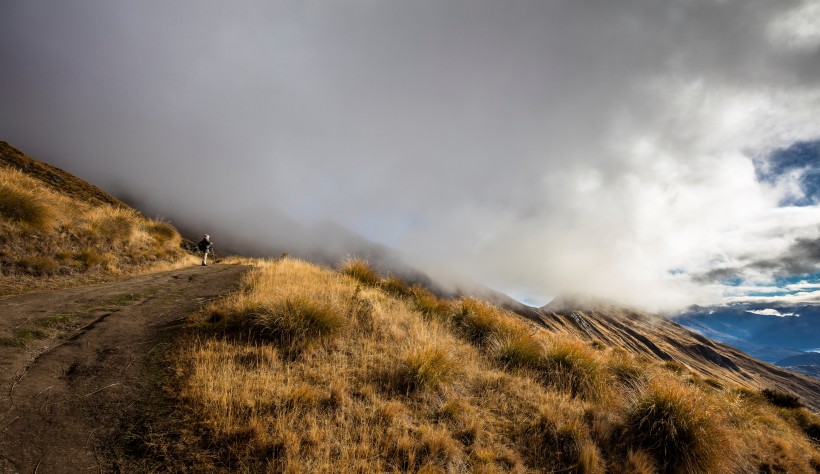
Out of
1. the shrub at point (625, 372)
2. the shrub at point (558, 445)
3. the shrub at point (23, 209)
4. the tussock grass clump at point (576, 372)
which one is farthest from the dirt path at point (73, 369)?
the shrub at point (625, 372)

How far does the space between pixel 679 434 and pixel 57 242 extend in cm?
1906

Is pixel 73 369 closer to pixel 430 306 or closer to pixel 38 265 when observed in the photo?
pixel 430 306

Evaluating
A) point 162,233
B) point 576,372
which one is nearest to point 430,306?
point 576,372

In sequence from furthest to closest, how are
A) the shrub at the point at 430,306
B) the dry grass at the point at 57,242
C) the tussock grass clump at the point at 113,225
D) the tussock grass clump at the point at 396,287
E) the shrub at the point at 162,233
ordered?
the shrub at the point at 162,233 → the tussock grass clump at the point at 113,225 → the tussock grass clump at the point at 396,287 → the shrub at the point at 430,306 → the dry grass at the point at 57,242

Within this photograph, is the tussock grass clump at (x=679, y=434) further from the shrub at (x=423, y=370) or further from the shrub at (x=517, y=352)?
the shrub at (x=423, y=370)

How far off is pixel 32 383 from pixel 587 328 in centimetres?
21584

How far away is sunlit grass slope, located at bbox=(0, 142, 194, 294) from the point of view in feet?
32.8

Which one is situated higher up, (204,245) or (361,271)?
(361,271)

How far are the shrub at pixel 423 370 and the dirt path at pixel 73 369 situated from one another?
389 centimetres

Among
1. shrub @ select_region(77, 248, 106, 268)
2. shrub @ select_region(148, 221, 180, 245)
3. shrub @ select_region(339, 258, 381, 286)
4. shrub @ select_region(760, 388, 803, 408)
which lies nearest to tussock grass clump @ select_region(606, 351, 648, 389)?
shrub @ select_region(339, 258, 381, 286)

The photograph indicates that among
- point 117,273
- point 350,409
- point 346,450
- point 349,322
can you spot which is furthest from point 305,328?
point 117,273

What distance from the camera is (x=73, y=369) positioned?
480cm

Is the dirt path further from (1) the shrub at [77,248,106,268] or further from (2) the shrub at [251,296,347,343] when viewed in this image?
(1) the shrub at [77,248,106,268]

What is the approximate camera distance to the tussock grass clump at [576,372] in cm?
694
